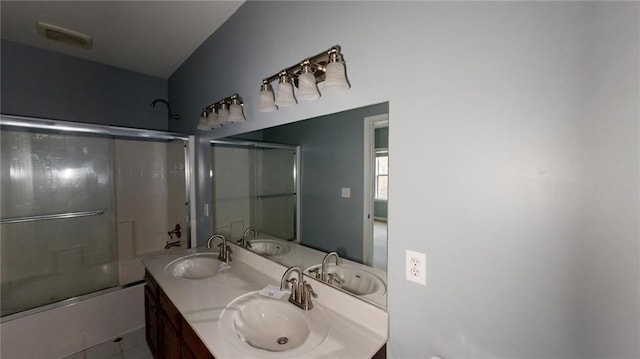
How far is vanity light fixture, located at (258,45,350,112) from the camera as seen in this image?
38.4 inches

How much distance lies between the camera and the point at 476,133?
717 millimetres

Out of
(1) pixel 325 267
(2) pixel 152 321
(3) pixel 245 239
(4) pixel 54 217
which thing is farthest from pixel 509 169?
(4) pixel 54 217

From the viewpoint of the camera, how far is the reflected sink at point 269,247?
5.11 ft

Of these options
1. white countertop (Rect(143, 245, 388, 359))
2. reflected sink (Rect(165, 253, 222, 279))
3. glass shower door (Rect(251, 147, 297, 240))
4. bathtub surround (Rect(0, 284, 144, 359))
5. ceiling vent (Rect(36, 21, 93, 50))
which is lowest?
bathtub surround (Rect(0, 284, 144, 359))

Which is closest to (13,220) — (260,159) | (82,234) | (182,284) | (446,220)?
(82,234)

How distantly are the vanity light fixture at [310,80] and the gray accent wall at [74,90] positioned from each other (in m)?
2.20

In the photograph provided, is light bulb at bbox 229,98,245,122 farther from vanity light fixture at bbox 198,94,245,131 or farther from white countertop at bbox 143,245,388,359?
white countertop at bbox 143,245,388,359

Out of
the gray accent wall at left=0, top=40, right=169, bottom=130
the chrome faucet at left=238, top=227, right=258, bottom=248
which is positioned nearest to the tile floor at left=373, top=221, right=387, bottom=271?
the chrome faucet at left=238, top=227, right=258, bottom=248

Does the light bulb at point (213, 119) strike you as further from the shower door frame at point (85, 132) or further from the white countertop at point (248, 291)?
the white countertop at point (248, 291)

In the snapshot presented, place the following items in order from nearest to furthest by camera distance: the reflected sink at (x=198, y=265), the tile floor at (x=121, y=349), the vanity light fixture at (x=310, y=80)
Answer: the vanity light fixture at (x=310, y=80) < the reflected sink at (x=198, y=265) < the tile floor at (x=121, y=349)

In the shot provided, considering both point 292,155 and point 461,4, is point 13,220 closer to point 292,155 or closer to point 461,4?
point 292,155

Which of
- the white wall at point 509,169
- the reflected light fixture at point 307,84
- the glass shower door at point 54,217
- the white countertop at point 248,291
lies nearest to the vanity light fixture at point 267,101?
the reflected light fixture at point 307,84

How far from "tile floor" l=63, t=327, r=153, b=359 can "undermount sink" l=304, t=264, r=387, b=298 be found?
1.77 meters

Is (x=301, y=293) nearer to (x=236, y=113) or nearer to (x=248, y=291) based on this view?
(x=248, y=291)
